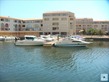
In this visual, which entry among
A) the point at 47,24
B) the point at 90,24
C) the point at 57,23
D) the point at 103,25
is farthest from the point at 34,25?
the point at 103,25

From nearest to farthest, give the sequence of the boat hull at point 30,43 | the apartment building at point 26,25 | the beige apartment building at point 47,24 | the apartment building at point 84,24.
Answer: the boat hull at point 30,43 < the beige apartment building at point 47,24 < the apartment building at point 26,25 < the apartment building at point 84,24

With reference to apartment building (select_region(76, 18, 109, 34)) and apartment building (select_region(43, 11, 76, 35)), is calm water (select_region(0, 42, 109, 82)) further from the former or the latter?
apartment building (select_region(76, 18, 109, 34))

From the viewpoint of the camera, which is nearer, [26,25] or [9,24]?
[9,24]

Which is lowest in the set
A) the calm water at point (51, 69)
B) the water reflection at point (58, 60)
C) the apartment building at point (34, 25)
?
the water reflection at point (58, 60)

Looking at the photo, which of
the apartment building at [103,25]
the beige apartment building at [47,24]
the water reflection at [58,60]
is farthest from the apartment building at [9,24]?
the water reflection at [58,60]

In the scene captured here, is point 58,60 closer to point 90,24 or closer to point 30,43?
point 30,43

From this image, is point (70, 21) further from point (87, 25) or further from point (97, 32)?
point (87, 25)

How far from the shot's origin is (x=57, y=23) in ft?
93.6

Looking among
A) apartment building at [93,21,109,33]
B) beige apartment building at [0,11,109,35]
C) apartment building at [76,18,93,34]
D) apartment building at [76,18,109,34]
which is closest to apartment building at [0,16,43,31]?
beige apartment building at [0,11,109,35]

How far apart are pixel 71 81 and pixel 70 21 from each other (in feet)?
85.3

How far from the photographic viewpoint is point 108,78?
7.89 feet

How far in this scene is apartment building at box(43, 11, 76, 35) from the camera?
28.1 m

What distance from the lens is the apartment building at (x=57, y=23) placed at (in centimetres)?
2808

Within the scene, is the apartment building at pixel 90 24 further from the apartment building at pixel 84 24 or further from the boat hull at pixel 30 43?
the boat hull at pixel 30 43
